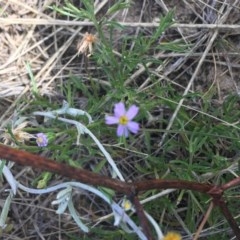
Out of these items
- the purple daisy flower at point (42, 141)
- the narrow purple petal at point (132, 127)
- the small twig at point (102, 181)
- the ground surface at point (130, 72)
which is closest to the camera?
the small twig at point (102, 181)

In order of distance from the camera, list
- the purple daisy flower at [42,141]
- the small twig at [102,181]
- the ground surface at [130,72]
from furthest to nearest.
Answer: the ground surface at [130,72] < the purple daisy flower at [42,141] < the small twig at [102,181]

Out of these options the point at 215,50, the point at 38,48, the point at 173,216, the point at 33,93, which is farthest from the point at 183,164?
the point at 38,48

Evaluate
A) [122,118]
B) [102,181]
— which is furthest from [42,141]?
[102,181]

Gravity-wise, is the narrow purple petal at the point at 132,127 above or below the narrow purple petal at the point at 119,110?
below

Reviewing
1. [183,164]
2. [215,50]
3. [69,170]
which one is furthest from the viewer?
[215,50]

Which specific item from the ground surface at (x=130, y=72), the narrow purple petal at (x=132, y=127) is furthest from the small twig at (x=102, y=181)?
the ground surface at (x=130, y=72)

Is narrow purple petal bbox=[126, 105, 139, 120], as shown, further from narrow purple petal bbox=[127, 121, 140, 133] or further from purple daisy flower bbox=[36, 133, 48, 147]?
purple daisy flower bbox=[36, 133, 48, 147]

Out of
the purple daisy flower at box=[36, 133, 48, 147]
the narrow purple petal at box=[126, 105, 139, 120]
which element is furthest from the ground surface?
the narrow purple petal at box=[126, 105, 139, 120]

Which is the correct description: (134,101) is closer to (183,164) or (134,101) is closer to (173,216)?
(183,164)

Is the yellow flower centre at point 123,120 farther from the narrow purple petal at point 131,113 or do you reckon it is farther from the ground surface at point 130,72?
the ground surface at point 130,72

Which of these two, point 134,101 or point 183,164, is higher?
point 134,101
